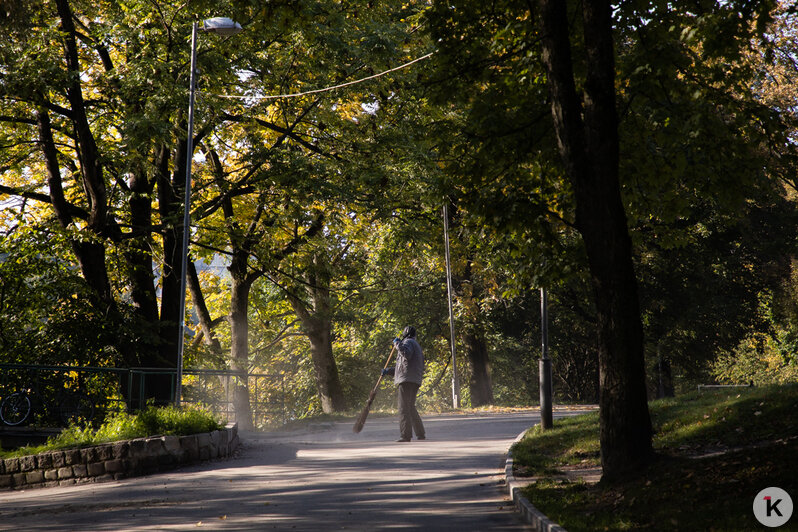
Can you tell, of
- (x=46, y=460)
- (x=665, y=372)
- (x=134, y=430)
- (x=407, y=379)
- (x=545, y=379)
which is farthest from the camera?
(x=665, y=372)

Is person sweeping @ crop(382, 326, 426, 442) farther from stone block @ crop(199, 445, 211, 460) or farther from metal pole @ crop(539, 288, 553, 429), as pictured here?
stone block @ crop(199, 445, 211, 460)

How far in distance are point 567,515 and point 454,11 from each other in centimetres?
695

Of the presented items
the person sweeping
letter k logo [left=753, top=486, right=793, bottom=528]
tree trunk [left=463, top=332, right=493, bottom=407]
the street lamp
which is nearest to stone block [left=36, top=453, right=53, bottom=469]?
the street lamp

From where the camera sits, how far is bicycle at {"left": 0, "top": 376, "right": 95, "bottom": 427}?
15312 mm

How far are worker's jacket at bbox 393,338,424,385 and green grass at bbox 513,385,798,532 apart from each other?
2.92 m

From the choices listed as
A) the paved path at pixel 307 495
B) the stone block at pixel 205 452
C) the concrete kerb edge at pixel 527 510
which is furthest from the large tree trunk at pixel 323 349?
the concrete kerb edge at pixel 527 510

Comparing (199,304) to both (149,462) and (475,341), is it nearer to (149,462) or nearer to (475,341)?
(475,341)

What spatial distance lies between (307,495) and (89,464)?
4.21m

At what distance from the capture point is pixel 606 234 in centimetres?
799

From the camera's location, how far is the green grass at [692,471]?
20.3 ft

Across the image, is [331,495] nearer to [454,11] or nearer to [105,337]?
[454,11]

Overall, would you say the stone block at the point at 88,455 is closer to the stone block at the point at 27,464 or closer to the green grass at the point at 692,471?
the stone block at the point at 27,464

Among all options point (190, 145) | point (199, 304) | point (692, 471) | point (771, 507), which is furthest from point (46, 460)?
point (199, 304)

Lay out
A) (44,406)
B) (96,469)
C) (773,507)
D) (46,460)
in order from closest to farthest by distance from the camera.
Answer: (773,507) < (96,469) < (46,460) < (44,406)
